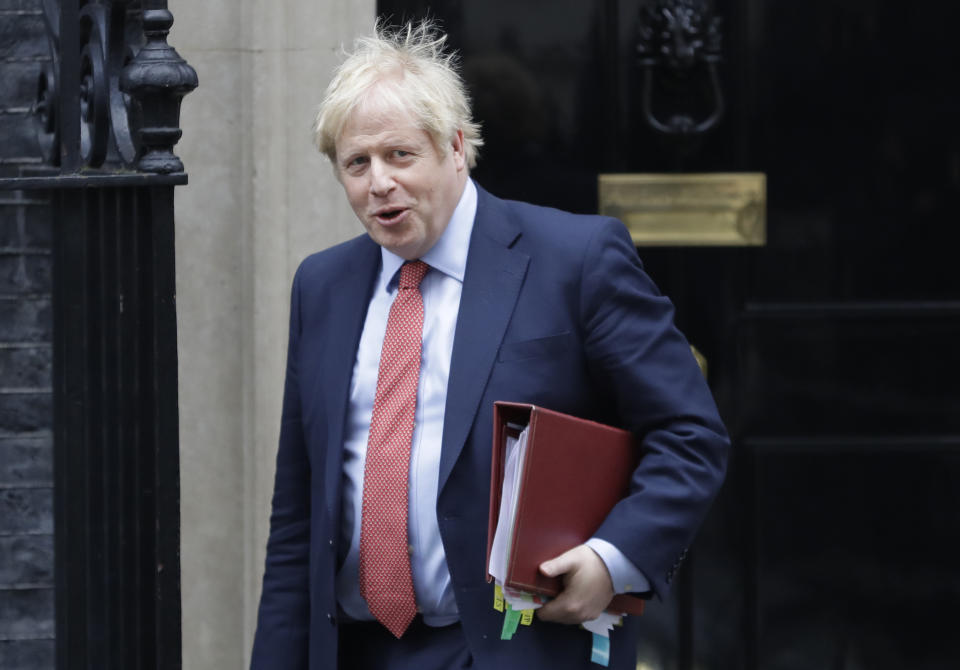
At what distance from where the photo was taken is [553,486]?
2.31 m

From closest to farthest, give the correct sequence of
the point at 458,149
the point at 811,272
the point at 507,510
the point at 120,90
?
the point at 507,510, the point at 458,149, the point at 120,90, the point at 811,272

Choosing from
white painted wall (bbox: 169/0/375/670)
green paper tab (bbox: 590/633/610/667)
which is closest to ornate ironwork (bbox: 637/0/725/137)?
white painted wall (bbox: 169/0/375/670)

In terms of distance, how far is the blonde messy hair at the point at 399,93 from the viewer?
246 centimetres

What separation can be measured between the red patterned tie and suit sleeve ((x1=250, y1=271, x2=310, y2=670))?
242mm

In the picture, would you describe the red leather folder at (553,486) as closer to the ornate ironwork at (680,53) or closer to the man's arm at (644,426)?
the man's arm at (644,426)

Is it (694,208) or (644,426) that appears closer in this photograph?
(644,426)

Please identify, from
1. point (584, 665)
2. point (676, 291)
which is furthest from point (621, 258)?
point (676, 291)

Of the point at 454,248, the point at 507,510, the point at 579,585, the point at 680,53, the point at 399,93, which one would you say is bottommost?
the point at 579,585

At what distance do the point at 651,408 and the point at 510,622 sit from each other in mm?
399

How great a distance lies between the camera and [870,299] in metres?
4.04

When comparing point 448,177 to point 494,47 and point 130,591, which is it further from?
point 494,47

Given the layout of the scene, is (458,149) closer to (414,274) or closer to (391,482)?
(414,274)

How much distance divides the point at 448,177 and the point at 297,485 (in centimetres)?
64

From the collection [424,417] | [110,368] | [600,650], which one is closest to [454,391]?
[424,417]
